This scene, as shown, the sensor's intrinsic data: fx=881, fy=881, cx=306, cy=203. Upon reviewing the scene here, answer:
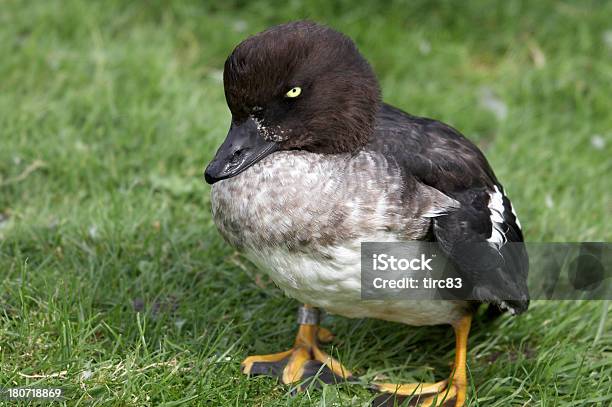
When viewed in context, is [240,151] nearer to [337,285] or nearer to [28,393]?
[337,285]

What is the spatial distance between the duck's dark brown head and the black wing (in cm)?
16

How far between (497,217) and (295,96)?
1009mm

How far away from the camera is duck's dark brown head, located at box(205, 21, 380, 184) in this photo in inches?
124

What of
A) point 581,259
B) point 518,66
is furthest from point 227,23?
point 581,259

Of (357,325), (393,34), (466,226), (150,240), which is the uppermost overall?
(393,34)

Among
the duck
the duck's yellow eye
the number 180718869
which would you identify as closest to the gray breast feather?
the duck

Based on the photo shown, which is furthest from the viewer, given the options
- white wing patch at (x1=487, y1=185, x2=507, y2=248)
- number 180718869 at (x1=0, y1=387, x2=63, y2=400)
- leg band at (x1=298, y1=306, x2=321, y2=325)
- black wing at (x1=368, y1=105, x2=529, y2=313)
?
leg band at (x1=298, y1=306, x2=321, y2=325)

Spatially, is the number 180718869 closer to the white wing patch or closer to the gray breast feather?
the gray breast feather

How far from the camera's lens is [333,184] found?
10.8 ft

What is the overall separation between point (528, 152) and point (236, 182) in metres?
2.63

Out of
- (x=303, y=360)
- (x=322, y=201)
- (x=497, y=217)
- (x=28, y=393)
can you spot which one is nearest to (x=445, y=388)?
(x=303, y=360)

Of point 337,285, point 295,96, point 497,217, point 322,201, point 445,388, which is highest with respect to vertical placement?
point 295,96

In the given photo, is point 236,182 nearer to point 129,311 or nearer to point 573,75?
point 129,311

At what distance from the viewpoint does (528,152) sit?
5410mm
